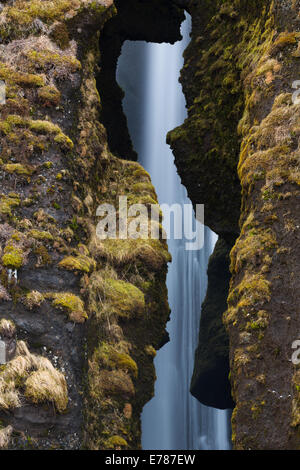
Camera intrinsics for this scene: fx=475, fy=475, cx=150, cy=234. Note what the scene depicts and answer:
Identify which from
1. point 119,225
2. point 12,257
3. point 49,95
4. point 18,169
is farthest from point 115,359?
point 49,95

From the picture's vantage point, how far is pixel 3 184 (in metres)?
8.47

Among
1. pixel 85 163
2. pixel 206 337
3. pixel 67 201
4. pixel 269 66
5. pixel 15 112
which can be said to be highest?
pixel 269 66

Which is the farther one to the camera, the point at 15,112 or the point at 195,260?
the point at 195,260

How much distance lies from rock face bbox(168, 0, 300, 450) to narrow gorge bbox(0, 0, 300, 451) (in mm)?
25

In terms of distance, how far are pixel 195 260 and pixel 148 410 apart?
17730 millimetres

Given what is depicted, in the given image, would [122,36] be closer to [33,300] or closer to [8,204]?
[8,204]

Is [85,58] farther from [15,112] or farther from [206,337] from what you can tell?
[206,337]

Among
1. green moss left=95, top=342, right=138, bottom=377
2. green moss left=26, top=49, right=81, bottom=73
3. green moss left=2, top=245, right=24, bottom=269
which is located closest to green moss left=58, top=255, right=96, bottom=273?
green moss left=2, top=245, right=24, bottom=269

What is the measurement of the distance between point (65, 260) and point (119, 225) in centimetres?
229

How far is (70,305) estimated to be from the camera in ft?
25.5

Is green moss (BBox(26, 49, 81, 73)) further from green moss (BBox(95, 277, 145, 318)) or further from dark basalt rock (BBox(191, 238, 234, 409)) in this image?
dark basalt rock (BBox(191, 238, 234, 409))

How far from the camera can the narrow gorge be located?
6.84m

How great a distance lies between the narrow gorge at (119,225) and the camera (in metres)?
6.84
